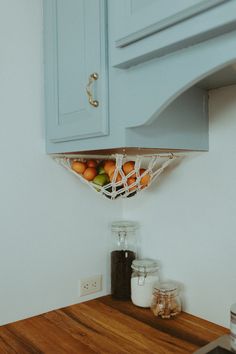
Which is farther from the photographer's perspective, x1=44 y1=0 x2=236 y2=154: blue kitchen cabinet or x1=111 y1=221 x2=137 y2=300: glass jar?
x1=111 y1=221 x2=137 y2=300: glass jar

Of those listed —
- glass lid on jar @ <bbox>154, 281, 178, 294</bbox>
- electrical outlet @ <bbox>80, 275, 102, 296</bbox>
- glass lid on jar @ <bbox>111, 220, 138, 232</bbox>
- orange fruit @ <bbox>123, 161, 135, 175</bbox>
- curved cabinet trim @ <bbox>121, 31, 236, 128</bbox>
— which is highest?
curved cabinet trim @ <bbox>121, 31, 236, 128</bbox>

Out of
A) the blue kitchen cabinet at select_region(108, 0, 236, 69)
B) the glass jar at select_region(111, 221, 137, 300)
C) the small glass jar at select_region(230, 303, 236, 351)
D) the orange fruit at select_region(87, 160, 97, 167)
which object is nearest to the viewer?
the blue kitchen cabinet at select_region(108, 0, 236, 69)

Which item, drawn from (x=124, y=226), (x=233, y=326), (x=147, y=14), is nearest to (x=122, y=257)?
(x=124, y=226)

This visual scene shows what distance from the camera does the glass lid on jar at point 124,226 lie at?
4.54ft

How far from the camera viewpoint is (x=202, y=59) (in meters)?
0.73

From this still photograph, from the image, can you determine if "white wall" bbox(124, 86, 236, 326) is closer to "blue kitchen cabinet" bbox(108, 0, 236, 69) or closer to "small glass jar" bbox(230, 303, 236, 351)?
"small glass jar" bbox(230, 303, 236, 351)

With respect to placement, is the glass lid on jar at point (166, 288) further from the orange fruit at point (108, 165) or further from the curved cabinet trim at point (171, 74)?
the curved cabinet trim at point (171, 74)

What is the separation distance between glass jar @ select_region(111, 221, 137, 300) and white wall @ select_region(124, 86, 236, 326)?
0.37 ft

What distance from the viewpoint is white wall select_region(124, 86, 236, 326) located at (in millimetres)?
1097

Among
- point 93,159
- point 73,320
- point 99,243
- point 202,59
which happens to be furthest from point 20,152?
point 202,59

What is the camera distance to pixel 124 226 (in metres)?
1.38

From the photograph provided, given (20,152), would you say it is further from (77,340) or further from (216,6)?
(216,6)

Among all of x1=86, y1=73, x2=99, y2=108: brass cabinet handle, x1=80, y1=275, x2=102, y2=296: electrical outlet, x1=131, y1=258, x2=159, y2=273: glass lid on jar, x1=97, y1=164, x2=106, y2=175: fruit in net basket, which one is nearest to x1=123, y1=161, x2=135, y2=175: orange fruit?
x1=97, y1=164, x2=106, y2=175: fruit in net basket

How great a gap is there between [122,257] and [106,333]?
327 millimetres
